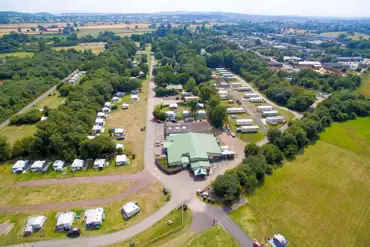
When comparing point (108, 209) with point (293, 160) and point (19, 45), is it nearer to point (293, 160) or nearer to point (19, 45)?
point (293, 160)

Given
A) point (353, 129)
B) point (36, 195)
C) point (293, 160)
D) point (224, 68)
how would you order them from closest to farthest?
point (36, 195) → point (293, 160) → point (353, 129) → point (224, 68)

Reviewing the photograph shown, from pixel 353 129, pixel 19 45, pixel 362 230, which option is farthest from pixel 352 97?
pixel 19 45

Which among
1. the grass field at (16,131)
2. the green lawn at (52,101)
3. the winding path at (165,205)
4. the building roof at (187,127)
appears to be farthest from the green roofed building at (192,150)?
the green lawn at (52,101)

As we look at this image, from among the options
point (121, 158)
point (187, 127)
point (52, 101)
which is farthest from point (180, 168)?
point (52, 101)

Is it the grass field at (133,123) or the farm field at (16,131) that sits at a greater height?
the farm field at (16,131)

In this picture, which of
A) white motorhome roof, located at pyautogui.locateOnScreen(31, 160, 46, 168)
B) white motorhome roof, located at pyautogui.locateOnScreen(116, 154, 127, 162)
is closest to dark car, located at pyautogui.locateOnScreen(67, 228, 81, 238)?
white motorhome roof, located at pyautogui.locateOnScreen(116, 154, 127, 162)

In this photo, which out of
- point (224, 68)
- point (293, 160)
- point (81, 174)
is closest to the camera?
point (81, 174)

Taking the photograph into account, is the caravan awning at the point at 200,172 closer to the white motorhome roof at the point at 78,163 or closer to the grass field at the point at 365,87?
the white motorhome roof at the point at 78,163
